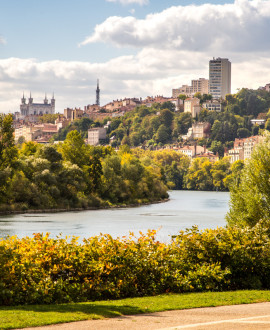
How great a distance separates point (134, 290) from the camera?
11.4 meters

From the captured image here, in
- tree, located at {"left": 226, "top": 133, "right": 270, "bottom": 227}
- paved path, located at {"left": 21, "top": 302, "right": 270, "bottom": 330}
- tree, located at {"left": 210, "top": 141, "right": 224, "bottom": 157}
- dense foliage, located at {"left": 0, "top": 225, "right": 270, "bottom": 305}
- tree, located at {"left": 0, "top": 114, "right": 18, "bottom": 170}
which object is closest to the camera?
paved path, located at {"left": 21, "top": 302, "right": 270, "bottom": 330}

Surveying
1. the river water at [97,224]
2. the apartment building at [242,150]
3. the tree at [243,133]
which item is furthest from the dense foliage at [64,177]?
the tree at [243,133]

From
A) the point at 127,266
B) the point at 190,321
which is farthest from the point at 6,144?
the point at 190,321

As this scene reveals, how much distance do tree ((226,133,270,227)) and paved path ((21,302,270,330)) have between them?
13.9 m

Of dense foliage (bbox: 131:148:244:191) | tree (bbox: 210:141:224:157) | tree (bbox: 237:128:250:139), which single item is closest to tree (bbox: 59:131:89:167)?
dense foliage (bbox: 131:148:244:191)

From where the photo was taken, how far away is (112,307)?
9.86 m

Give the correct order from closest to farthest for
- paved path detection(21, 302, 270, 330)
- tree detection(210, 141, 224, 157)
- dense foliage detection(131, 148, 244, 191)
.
Result: paved path detection(21, 302, 270, 330) < dense foliage detection(131, 148, 244, 191) < tree detection(210, 141, 224, 157)

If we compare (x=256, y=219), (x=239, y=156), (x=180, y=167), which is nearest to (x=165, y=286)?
(x=256, y=219)

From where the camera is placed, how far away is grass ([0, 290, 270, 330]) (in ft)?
28.8

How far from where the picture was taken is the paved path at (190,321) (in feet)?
27.8

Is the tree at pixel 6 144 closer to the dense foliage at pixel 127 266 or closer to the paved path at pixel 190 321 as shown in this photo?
the dense foliage at pixel 127 266

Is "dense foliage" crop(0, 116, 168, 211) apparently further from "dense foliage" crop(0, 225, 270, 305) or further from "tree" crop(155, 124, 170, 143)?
"tree" crop(155, 124, 170, 143)

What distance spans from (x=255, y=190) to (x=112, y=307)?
15286 mm

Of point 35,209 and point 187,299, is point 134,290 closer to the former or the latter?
point 187,299
